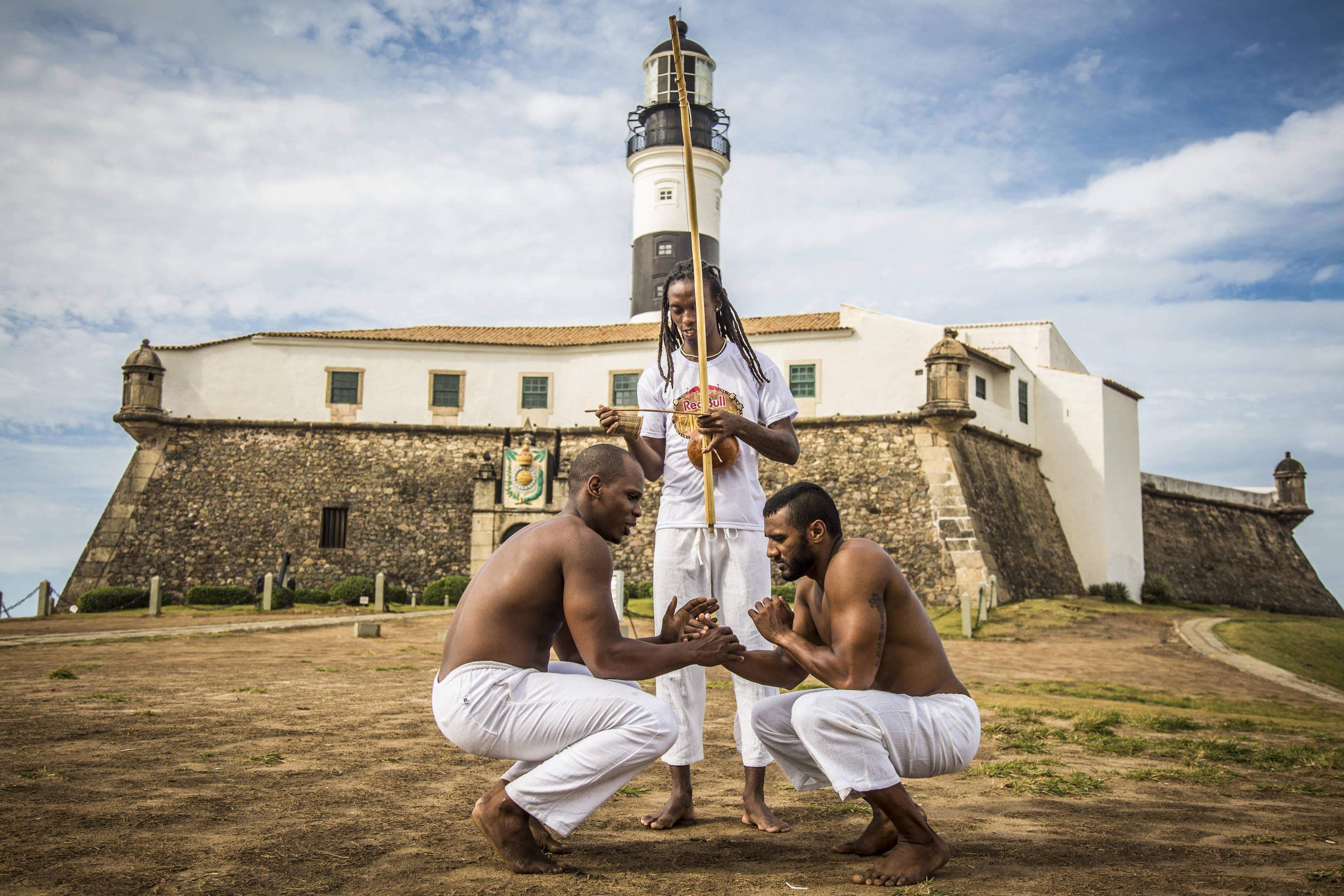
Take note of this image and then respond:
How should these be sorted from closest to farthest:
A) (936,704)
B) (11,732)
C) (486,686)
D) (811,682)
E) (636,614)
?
(486,686) < (936,704) < (11,732) < (811,682) < (636,614)

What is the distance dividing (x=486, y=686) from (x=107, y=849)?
5.03 feet

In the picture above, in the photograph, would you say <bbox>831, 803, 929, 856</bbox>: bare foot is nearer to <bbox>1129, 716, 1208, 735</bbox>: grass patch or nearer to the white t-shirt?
the white t-shirt

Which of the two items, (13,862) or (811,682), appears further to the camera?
(811,682)

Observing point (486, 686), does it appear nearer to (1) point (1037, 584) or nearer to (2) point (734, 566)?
(2) point (734, 566)

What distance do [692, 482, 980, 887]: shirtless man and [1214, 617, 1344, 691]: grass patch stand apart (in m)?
14.3

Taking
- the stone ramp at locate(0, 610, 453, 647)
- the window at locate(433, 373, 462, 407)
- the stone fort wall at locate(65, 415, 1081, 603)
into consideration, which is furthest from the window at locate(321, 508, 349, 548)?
the stone ramp at locate(0, 610, 453, 647)

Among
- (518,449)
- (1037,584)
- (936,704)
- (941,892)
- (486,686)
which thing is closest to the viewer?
(941,892)

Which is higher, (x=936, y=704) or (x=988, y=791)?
(x=936, y=704)

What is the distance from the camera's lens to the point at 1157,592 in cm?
2884

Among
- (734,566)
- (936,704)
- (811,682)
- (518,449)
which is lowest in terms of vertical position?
(811,682)

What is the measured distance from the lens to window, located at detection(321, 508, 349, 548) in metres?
28.0

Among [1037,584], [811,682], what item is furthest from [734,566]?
[1037,584]

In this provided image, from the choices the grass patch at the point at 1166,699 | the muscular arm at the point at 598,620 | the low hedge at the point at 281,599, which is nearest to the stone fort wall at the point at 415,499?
the low hedge at the point at 281,599

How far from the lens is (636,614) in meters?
20.0
